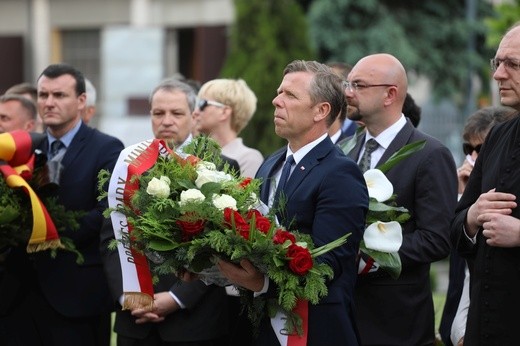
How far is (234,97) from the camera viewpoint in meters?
7.95

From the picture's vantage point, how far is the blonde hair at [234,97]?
26.0ft

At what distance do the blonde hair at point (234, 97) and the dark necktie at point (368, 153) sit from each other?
1807 mm

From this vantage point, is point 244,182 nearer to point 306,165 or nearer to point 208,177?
point 208,177

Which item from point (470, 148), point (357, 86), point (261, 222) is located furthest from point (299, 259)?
point (470, 148)

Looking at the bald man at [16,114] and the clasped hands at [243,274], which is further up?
the bald man at [16,114]

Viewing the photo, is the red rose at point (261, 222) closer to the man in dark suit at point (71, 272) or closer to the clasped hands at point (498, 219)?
the clasped hands at point (498, 219)

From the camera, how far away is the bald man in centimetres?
828

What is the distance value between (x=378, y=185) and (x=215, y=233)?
1.18 meters

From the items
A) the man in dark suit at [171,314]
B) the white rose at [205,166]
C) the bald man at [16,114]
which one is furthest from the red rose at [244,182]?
the bald man at [16,114]

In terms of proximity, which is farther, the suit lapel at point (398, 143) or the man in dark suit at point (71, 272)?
the man in dark suit at point (71, 272)

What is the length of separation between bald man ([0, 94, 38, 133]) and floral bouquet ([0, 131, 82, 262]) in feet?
5.00

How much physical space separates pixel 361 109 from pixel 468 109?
20.8 meters

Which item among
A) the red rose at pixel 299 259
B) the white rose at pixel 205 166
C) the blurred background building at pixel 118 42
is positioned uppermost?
the white rose at pixel 205 166

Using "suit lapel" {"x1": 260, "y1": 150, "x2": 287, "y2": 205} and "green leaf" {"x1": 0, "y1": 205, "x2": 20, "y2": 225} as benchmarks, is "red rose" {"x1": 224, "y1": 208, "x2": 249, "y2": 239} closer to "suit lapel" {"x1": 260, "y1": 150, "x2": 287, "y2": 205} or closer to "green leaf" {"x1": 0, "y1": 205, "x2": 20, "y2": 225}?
"suit lapel" {"x1": 260, "y1": 150, "x2": 287, "y2": 205}
